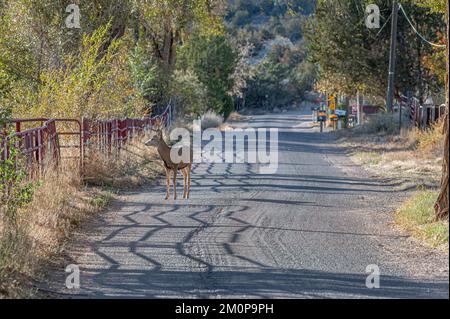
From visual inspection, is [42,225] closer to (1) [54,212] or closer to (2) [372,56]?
(1) [54,212]

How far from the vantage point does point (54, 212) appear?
12.2 meters

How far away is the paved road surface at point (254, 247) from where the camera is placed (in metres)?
8.60

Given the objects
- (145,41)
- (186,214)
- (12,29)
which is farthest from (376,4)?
(186,214)

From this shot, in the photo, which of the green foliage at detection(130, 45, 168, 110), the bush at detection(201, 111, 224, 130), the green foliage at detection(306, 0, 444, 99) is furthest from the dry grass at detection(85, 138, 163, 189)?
the bush at detection(201, 111, 224, 130)

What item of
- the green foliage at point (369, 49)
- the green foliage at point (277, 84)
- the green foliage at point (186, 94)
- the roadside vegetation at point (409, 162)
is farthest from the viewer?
the green foliage at point (277, 84)

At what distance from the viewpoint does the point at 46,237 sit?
35.5 feet

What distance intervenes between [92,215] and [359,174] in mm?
10399

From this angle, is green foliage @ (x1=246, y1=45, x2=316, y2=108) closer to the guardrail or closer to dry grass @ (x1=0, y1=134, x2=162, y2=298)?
the guardrail

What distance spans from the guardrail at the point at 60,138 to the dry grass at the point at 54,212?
31 cm

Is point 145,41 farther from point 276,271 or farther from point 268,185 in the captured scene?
point 276,271

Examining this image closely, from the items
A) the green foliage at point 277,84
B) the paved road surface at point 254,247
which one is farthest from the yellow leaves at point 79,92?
the green foliage at point 277,84

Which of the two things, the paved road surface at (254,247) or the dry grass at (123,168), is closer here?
the paved road surface at (254,247)

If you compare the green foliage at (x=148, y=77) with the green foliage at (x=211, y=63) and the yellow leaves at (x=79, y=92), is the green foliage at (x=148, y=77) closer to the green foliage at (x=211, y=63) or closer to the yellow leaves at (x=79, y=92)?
the yellow leaves at (x=79, y=92)

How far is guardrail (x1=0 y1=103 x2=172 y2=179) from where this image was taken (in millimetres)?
13484
